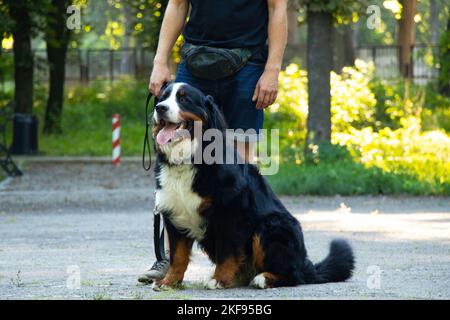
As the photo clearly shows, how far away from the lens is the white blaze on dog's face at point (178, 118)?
6602 mm

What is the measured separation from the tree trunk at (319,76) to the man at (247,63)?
12083 mm

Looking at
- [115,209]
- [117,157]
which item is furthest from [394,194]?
[117,157]

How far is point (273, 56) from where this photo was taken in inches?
290

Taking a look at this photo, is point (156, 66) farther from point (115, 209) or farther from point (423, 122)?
point (423, 122)

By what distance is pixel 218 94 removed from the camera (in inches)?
293

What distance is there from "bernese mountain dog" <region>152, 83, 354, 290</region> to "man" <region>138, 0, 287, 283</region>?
0.44m

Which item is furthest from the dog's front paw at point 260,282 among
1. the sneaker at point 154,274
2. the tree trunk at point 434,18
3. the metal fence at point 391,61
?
the tree trunk at point 434,18

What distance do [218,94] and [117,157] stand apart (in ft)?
56.7

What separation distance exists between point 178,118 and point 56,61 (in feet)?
86.0

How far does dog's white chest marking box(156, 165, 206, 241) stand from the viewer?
679 centimetres

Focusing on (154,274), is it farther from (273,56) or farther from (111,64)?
(111,64)

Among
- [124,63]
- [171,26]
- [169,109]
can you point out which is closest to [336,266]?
[169,109]

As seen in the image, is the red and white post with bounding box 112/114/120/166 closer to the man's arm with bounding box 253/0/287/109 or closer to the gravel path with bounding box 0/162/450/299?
the gravel path with bounding box 0/162/450/299

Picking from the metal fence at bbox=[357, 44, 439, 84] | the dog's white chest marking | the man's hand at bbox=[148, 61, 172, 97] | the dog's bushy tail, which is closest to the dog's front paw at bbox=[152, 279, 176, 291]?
the dog's white chest marking
